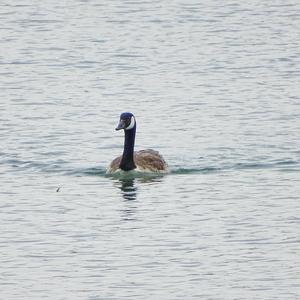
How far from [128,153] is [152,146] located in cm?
238

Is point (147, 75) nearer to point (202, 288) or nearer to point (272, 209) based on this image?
point (272, 209)

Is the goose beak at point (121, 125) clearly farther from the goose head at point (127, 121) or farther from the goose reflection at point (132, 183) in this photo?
the goose reflection at point (132, 183)

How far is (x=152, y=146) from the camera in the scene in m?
28.4

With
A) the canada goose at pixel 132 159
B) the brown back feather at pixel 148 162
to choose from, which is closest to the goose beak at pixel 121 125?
the canada goose at pixel 132 159

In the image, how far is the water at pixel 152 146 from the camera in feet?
61.3

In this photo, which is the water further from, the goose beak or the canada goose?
the goose beak

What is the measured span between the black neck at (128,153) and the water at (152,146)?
0.95 feet

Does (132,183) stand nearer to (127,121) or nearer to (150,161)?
(150,161)

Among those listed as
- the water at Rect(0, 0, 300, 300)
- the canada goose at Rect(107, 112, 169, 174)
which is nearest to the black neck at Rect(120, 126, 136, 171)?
the canada goose at Rect(107, 112, 169, 174)

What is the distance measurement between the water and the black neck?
0.95ft

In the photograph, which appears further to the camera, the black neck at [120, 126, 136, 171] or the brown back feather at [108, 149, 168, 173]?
the black neck at [120, 126, 136, 171]

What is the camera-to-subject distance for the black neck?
25875 mm

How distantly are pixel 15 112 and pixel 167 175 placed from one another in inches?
251

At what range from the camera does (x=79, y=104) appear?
3244cm
